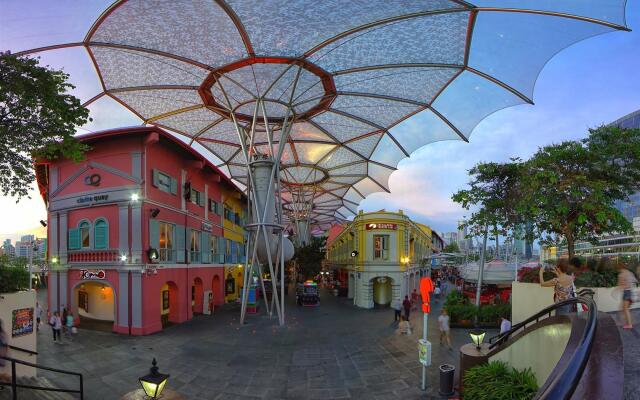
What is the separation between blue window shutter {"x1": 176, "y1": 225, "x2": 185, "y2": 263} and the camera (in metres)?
21.5

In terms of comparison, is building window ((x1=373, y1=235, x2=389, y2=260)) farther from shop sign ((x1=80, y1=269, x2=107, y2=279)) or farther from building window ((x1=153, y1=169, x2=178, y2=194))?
shop sign ((x1=80, y1=269, x2=107, y2=279))

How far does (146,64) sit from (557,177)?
64.2 ft

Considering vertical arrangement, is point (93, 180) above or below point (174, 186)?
above

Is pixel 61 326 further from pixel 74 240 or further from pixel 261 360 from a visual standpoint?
pixel 261 360

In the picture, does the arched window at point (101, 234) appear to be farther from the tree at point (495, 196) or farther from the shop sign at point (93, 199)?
the tree at point (495, 196)

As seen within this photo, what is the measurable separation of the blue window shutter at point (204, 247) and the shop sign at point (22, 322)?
47.1 ft

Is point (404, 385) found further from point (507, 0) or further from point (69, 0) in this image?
point (69, 0)

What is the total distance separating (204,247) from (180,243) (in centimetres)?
391

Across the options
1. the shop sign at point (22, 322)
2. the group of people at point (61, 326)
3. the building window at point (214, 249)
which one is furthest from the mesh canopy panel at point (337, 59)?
the group of people at point (61, 326)

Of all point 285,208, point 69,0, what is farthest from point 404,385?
point 285,208

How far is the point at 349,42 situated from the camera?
16.3 meters

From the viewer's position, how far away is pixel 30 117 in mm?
9305

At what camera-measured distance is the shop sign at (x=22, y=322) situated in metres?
10.1

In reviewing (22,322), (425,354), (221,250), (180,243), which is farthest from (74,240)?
(425,354)
